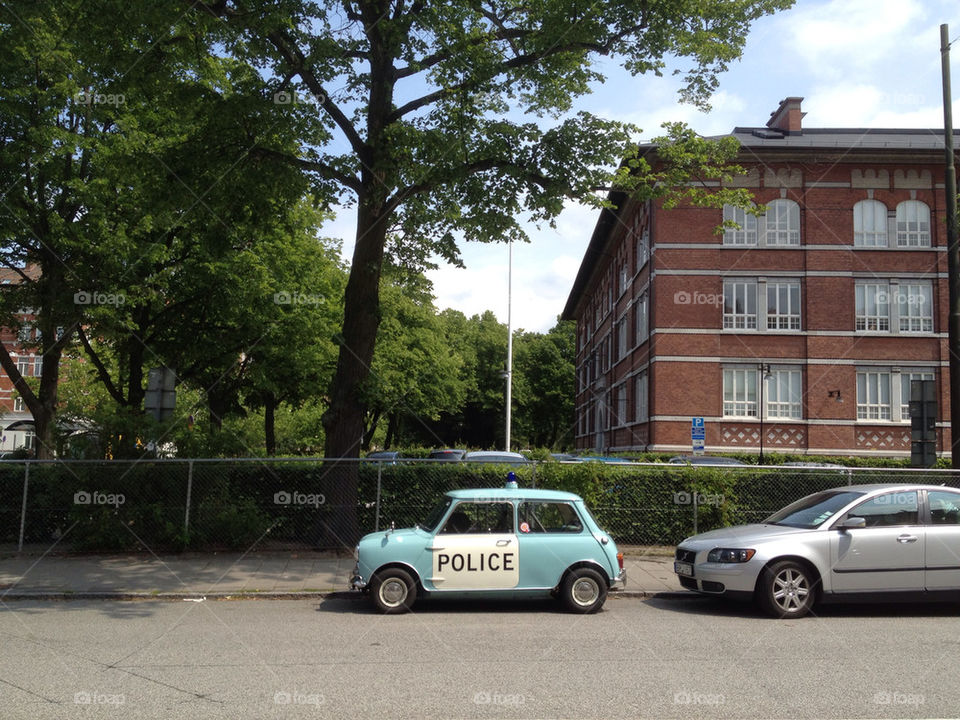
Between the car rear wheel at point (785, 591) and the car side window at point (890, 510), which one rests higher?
the car side window at point (890, 510)

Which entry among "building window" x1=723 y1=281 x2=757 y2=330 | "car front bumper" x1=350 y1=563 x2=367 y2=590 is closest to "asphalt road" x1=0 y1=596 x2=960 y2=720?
"car front bumper" x1=350 y1=563 x2=367 y2=590

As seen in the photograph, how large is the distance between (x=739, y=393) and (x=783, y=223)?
7.73 m

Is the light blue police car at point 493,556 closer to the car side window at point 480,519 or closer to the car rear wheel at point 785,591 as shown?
the car side window at point 480,519

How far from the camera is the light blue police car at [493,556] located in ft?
31.4

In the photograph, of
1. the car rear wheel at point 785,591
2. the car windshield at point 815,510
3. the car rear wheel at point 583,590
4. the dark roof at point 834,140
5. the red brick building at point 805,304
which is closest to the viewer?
the car rear wheel at point 785,591

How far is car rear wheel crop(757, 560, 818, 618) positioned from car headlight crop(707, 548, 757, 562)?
0.25m

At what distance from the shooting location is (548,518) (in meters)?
9.89

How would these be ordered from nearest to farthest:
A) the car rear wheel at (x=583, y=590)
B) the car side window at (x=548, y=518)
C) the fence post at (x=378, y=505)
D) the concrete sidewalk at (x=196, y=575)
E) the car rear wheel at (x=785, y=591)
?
the car rear wheel at (x=785, y=591), the car rear wheel at (x=583, y=590), the car side window at (x=548, y=518), the concrete sidewalk at (x=196, y=575), the fence post at (x=378, y=505)

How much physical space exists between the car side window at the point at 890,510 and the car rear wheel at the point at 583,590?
317 cm

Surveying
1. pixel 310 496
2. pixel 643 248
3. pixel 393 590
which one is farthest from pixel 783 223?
pixel 393 590

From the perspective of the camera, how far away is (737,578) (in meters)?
9.56

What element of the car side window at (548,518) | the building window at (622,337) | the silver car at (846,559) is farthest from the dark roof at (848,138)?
the car side window at (548,518)

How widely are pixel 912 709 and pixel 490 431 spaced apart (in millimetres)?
67811

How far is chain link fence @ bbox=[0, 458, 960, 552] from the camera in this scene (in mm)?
13953
